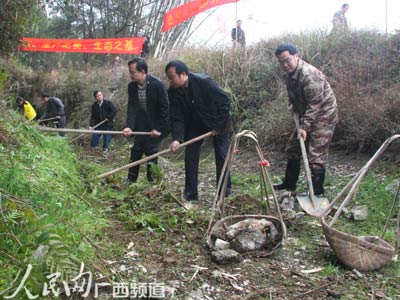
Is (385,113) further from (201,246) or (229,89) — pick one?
(201,246)

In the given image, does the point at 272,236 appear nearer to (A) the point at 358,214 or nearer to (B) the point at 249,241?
(B) the point at 249,241

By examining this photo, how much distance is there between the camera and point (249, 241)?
3.18 m

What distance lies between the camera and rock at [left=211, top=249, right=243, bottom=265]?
298cm

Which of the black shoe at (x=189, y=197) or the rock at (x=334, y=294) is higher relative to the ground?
the black shoe at (x=189, y=197)

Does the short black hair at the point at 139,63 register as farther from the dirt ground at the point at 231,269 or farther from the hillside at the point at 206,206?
the dirt ground at the point at 231,269

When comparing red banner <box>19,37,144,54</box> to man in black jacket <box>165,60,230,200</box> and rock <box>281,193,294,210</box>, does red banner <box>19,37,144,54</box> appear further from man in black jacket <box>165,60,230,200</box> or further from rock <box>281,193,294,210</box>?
rock <box>281,193,294,210</box>

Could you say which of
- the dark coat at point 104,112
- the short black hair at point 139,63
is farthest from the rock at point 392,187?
the dark coat at point 104,112

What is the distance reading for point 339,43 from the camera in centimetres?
799

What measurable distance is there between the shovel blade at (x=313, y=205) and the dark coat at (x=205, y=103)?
44.6 inches

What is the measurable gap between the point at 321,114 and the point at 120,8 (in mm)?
16823

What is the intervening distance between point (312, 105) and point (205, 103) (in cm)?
117

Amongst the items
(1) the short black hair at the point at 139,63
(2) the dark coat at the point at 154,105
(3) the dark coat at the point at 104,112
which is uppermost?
(1) the short black hair at the point at 139,63

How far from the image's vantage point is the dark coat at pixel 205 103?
434 centimetres

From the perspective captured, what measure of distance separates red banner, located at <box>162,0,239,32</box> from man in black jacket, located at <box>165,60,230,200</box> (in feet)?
20.1
